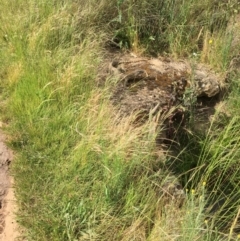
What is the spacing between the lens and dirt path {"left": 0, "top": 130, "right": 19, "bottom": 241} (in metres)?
2.85

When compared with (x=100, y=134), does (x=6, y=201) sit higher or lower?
lower

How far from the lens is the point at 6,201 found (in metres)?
3.03

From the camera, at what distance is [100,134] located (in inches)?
127

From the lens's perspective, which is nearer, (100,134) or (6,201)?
(6,201)

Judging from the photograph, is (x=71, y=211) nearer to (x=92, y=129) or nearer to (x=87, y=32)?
(x=92, y=129)

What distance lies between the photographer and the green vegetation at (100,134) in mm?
2812

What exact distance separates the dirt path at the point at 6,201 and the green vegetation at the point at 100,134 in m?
0.07

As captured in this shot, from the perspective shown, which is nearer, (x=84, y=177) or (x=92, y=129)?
(x=84, y=177)

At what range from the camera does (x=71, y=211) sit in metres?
2.83

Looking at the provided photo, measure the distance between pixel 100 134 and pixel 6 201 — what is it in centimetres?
77

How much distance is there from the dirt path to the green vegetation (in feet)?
0.21

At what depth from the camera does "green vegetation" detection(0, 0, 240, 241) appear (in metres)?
2.81

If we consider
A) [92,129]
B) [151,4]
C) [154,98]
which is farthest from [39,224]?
[151,4]

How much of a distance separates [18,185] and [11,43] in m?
1.58
